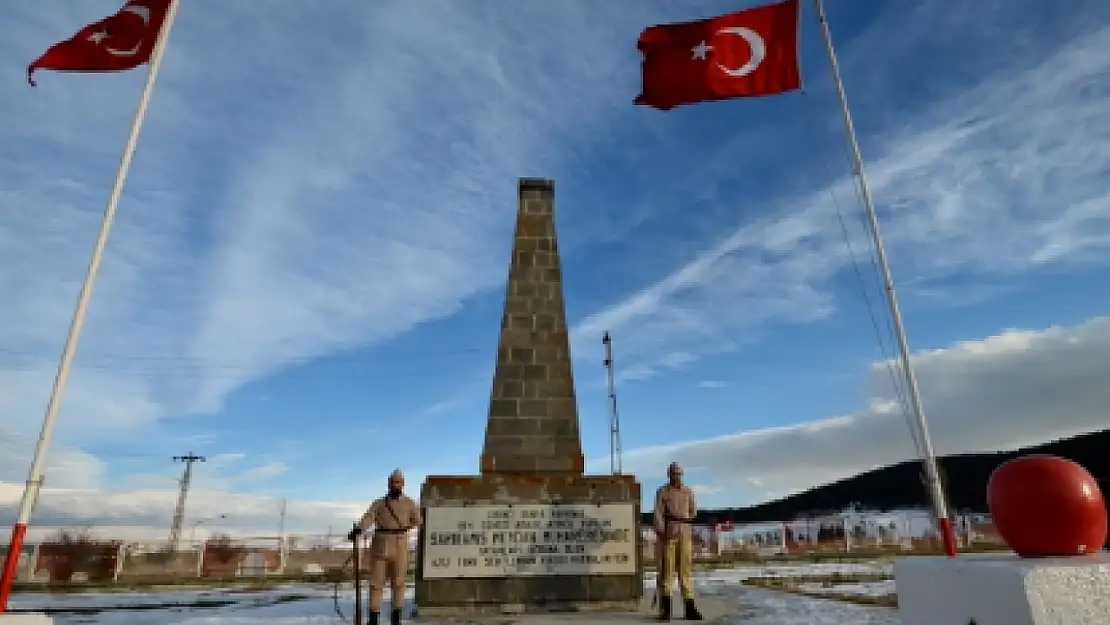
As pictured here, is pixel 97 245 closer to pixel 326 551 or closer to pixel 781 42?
pixel 781 42

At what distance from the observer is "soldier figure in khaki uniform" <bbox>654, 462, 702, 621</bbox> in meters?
8.23

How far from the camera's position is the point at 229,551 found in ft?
80.0

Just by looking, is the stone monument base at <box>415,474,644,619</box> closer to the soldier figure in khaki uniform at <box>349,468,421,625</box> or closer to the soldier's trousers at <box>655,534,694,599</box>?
the soldier figure in khaki uniform at <box>349,468,421,625</box>

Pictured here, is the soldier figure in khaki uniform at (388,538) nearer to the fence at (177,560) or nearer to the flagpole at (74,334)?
the flagpole at (74,334)

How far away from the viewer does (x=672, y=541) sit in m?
8.37

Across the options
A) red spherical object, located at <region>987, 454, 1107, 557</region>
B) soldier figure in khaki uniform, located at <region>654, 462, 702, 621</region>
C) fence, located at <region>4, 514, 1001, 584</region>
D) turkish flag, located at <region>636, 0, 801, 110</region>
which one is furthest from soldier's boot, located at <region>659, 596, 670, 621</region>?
fence, located at <region>4, 514, 1001, 584</region>

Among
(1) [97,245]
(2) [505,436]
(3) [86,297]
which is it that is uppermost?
(1) [97,245]

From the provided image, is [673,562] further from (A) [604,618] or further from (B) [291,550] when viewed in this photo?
(B) [291,550]

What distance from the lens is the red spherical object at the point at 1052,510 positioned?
351 cm

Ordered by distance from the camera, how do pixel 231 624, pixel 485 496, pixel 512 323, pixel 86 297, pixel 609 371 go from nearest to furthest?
1. pixel 86 297
2. pixel 231 624
3. pixel 485 496
4. pixel 512 323
5. pixel 609 371

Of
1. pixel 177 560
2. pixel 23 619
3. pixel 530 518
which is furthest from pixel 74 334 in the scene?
pixel 177 560

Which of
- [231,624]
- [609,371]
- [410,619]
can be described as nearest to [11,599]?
[231,624]

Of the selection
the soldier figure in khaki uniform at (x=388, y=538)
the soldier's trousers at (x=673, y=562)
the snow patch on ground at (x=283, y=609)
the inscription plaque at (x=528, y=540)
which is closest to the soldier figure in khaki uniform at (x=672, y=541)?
the soldier's trousers at (x=673, y=562)

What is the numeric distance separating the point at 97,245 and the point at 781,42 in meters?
8.73
